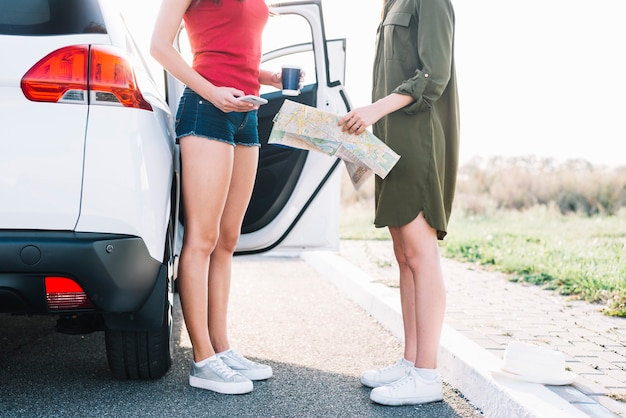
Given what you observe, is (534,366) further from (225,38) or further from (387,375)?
(225,38)

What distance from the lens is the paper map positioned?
312 centimetres

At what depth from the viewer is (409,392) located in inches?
130

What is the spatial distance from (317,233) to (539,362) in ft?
5.24

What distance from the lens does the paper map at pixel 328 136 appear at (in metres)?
3.12

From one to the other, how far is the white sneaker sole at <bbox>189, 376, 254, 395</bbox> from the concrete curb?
98 centimetres

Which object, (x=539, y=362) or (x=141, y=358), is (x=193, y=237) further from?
(x=539, y=362)

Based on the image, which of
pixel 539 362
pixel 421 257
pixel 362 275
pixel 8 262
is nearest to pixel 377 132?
pixel 421 257

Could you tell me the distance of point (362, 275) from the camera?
632cm

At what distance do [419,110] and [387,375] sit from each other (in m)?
1.25

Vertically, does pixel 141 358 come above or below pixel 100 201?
below

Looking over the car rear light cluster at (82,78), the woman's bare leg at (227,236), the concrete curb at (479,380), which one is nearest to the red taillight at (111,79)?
the car rear light cluster at (82,78)

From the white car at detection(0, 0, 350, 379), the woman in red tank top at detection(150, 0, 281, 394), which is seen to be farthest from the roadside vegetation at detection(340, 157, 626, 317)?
the white car at detection(0, 0, 350, 379)

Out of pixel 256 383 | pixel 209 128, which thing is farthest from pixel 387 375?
pixel 209 128

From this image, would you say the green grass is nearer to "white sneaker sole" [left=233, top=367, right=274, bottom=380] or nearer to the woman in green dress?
the woman in green dress
